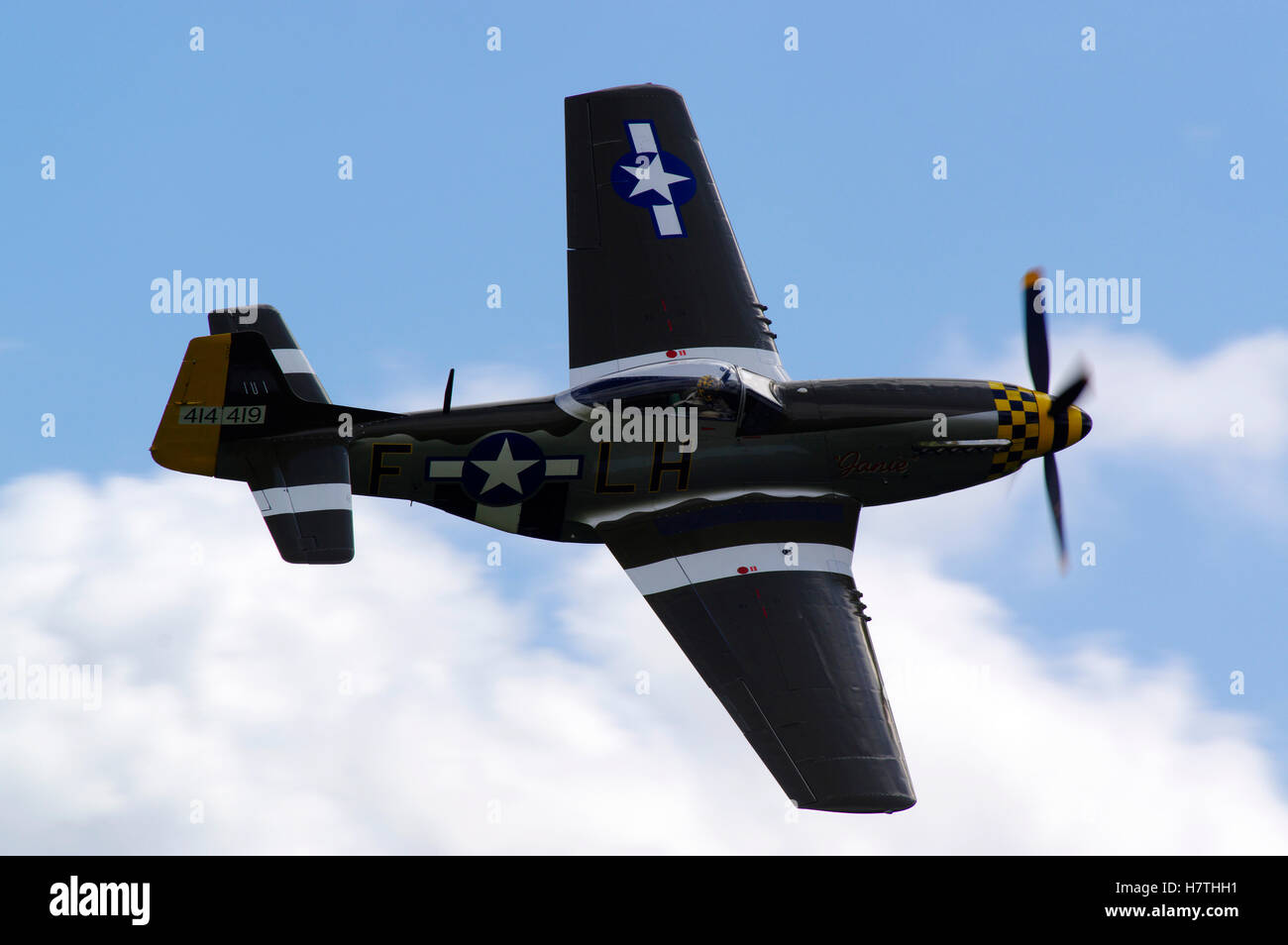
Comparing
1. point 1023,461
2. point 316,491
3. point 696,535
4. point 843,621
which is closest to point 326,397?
point 316,491

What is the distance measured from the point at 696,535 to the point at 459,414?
328 cm

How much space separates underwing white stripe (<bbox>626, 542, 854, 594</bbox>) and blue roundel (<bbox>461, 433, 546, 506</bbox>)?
5.77 ft

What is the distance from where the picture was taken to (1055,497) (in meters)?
19.0

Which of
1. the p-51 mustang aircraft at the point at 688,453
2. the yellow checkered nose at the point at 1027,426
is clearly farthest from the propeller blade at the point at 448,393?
the yellow checkered nose at the point at 1027,426

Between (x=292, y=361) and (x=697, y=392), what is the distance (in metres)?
5.22

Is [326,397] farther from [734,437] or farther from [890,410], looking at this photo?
[890,410]

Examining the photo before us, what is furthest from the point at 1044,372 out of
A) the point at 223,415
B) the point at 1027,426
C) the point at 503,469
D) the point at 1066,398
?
the point at 223,415

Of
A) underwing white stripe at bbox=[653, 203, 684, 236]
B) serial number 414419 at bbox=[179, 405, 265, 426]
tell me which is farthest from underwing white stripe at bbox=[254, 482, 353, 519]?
underwing white stripe at bbox=[653, 203, 684, 236]

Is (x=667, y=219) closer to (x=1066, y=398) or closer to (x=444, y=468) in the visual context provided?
(x=444, y=468)

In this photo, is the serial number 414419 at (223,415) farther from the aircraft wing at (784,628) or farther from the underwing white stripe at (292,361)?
the aircraft wing at (784,628)

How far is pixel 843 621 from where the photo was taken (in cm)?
1698

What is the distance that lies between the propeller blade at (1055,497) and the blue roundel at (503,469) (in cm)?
662

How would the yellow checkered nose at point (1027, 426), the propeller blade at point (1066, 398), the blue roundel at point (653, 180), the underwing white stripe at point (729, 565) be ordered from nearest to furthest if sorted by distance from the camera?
the underwing white stripe at point (729, 565)
the yellow checkered nose at point (1027, 426)
the propeller blade at point (1066, 398)
the blue roundel at point (653, 180)

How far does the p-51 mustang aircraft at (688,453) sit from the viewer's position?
1655 centimetres
